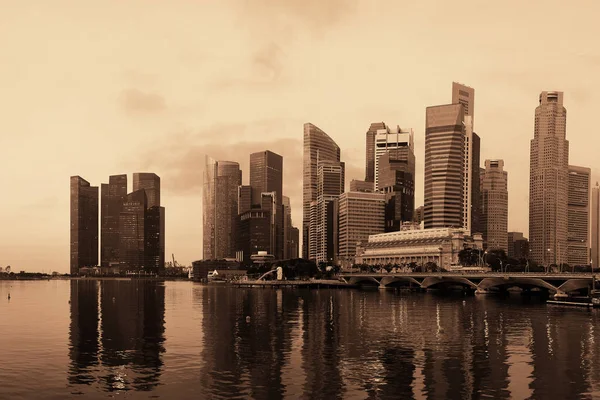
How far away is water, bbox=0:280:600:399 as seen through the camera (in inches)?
2140

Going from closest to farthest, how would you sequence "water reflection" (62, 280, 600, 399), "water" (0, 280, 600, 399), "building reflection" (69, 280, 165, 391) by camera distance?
"water" (0, 280, 600, 399)
"water reflection" (62, 280, 600, 399)
"building reflection" (69, 280, 165, 391)

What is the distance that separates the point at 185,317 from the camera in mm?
125812

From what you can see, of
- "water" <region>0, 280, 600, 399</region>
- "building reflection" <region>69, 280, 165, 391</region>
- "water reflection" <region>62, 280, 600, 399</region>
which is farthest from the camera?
"building reflection" <region>69, 280, 165, 391</region>

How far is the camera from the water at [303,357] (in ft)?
178

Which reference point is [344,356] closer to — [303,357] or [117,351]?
[303,357]

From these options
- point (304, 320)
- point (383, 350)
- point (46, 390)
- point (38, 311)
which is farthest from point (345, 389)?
point (38, 311)

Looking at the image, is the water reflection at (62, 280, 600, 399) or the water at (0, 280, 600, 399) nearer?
the water at (0, 280, 600, 399)

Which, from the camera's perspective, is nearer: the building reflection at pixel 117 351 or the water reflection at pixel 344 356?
the water reflection at pixel 344 356

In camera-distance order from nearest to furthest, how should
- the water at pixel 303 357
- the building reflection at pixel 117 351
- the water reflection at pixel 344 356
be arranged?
the water at pixel 303 357, the water reflection at pixel 344 356, the building reflection at pixel 117 351

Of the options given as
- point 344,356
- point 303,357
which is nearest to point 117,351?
point 303,357

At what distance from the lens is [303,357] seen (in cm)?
7162

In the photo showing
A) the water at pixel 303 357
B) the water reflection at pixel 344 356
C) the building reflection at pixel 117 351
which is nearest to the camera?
the water at pixel 303 357

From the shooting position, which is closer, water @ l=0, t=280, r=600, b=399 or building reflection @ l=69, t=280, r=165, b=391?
water @ l=0, t=280, r=600, b=399

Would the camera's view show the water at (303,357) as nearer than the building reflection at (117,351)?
Yes
